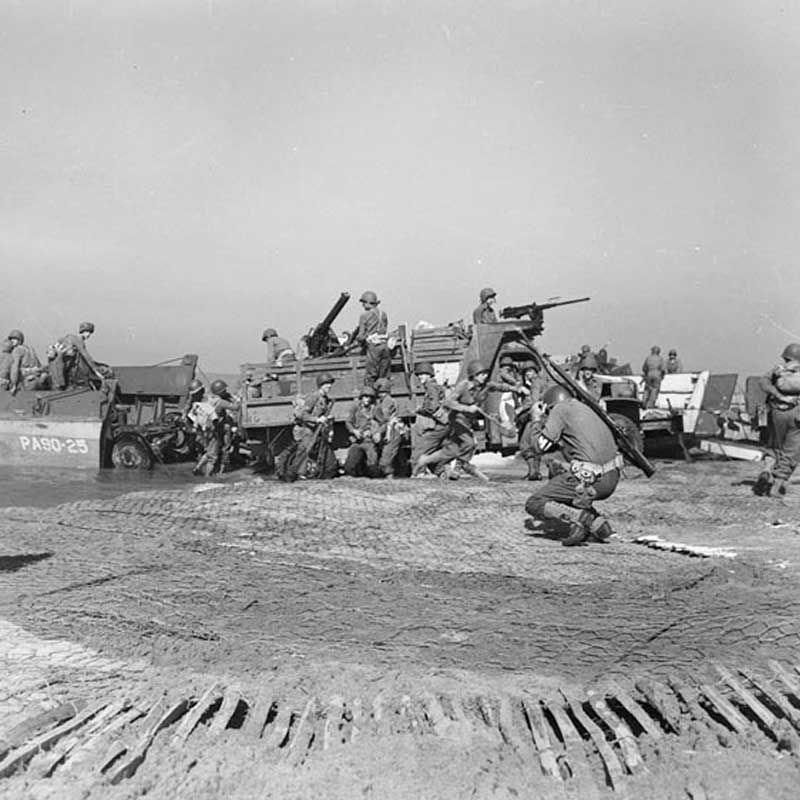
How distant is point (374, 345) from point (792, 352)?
21.3 ft

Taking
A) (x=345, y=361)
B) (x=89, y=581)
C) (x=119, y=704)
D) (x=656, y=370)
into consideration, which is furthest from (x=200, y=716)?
(x=656, y=370)

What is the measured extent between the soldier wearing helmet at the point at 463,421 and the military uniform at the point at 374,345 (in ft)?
5.50

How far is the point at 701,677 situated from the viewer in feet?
13.9

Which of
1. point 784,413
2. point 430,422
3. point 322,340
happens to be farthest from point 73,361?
point 784,413

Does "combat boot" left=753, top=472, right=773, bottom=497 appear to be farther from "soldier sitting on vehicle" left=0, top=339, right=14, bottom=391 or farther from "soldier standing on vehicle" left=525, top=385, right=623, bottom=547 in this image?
"soldier sitting on vehicle" left=0, top=339, right=14, bottom=391

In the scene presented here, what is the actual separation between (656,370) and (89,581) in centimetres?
1724

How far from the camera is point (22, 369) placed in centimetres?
1712

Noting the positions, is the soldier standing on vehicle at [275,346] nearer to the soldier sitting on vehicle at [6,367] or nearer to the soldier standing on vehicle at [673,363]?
the soldier sitting on vehicle at [6,367]

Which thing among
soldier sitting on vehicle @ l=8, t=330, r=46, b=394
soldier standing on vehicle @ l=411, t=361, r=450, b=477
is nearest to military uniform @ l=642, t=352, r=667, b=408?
soldier standing on vehicle @ l=411, t=361, r=450, b=477

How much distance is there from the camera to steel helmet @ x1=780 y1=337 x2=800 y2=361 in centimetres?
1037

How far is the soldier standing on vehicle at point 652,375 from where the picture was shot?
19.0 m

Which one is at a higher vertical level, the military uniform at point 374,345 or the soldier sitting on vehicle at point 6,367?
the military uniform at point 374,345

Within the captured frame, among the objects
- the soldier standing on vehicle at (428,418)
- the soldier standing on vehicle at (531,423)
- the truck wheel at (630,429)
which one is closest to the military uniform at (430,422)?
the soldier standing on vehicle at (428,418)

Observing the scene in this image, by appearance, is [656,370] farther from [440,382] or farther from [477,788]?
[477,788]
